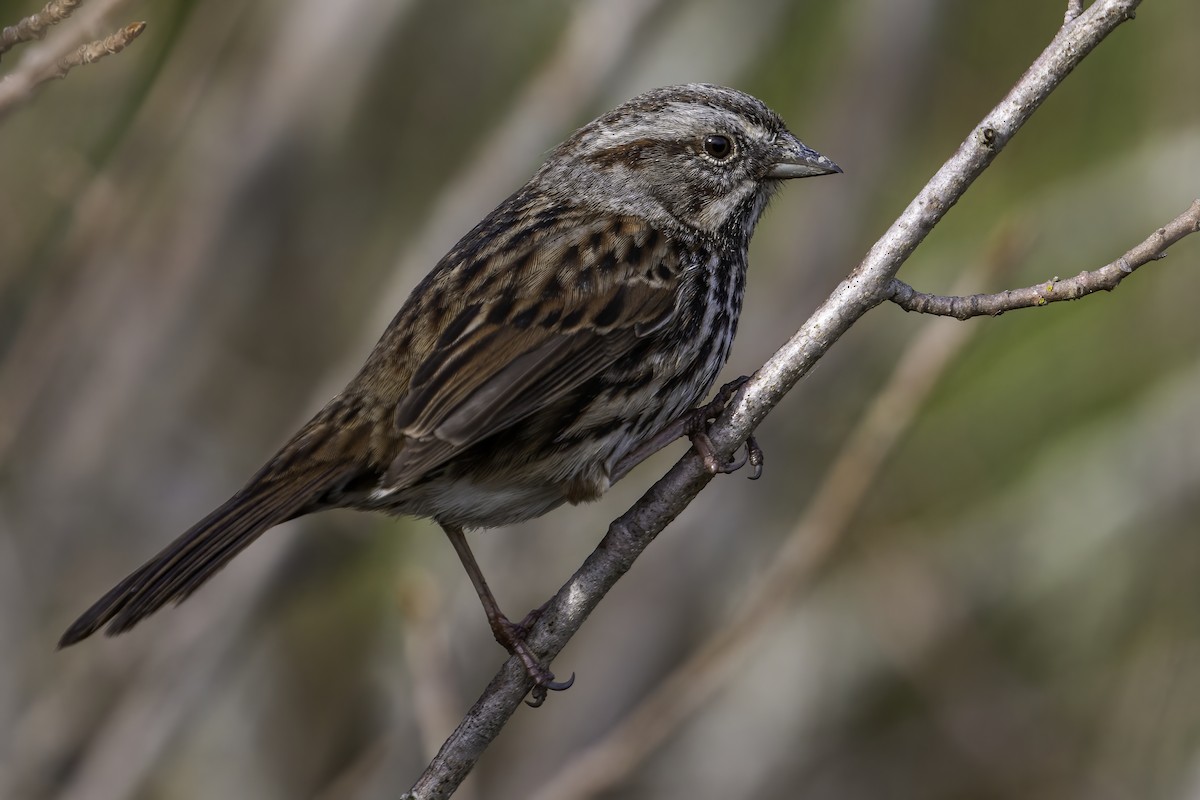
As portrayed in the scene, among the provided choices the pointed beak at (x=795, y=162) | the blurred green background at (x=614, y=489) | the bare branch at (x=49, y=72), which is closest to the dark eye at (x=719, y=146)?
the pointed beak at (x=795, y=162)

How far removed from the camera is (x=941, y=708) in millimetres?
5395

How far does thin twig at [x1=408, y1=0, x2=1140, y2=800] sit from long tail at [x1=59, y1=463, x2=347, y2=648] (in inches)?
27.8

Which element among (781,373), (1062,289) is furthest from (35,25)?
(1062,289)

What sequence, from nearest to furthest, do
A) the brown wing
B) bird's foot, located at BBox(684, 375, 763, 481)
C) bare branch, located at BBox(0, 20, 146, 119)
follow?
bare branch, located at BBox(0, 20, 146, 119) → bird's foot, located at BBox(684, 375, 763, 481) → the brown wing

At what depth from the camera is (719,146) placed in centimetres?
428

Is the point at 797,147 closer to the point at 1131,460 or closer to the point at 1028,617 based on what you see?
the point at 1131,460

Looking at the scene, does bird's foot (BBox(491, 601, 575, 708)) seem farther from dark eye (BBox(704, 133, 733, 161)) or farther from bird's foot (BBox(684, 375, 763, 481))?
dark eye (BBox(704, 133, 733, 161))

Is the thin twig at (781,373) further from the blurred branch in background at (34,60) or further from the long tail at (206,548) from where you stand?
the blurred branch in background at (34,60)

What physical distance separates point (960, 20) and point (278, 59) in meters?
2.90

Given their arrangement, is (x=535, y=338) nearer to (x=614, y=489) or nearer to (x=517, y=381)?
(x=517, y=381)

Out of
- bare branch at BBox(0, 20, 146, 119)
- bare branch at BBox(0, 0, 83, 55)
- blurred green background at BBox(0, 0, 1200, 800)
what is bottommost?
blurred green background at BBox(0, 0, 1200, 800)

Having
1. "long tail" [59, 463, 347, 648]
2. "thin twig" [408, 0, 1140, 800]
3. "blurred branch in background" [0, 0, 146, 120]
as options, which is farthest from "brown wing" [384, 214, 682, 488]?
"blurred branch in background" [0, 0, 146, 120]

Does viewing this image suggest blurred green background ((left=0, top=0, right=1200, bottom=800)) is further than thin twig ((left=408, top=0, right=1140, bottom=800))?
Yes

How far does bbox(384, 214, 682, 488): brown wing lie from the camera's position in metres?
3.54
